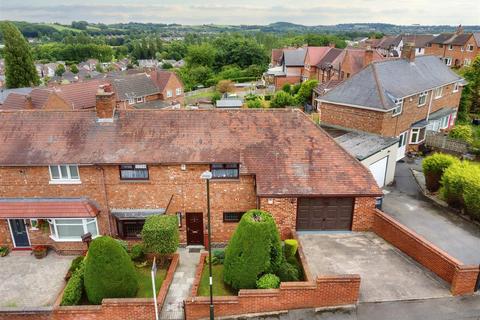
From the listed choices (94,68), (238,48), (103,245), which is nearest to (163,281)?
(103,245)

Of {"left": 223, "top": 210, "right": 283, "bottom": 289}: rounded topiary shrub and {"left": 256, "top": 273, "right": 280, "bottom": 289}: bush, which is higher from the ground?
{"left": 223, "top": 210, "right": 283, "bottom": 289}: rounded topiary shrub

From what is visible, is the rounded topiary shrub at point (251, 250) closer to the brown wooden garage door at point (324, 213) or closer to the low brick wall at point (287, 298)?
the low brick wall at point (287, 298)

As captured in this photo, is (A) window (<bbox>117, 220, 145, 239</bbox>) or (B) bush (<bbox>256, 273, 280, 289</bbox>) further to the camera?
(A) window (<bbox>117, 220, 145, 239</bbox>)

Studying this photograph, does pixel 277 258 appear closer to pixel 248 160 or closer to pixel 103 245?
pixel 248 160

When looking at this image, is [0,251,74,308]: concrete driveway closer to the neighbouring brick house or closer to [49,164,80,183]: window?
[49,164,80,183]: window

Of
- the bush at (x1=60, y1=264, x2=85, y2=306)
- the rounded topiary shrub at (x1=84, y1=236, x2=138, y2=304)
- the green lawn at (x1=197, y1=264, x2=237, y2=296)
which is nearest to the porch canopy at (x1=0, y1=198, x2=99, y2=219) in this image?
the bush at (x1=60, y1=264, x2=85, y2=306)

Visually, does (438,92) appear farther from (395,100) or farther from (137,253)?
(137,253)

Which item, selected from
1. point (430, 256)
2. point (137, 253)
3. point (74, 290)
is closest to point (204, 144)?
point (137, 253)

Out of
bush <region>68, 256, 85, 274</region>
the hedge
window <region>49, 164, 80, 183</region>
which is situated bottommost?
bush <region>68, 256, 85, 274</region>
